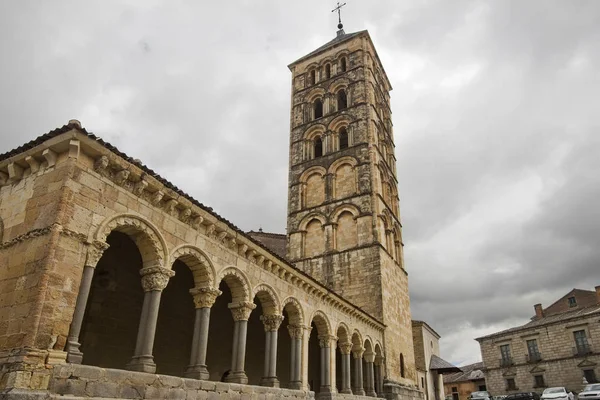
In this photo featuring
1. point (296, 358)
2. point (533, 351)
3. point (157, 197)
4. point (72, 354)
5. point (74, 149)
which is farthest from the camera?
point (533, 351)

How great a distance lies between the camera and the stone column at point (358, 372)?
Answer: 1653cm

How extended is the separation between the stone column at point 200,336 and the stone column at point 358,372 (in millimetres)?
9090

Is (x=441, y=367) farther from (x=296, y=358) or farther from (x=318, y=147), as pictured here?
(x=296, y=358)

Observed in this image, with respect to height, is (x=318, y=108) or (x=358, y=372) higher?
(x=318, y=108)

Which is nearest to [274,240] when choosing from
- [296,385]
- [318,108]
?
[318,108]

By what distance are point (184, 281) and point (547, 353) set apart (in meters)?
34.7

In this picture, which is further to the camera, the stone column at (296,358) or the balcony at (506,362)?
the balcony at (506,362)

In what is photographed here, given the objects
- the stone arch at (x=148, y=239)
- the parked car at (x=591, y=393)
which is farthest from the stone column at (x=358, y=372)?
the parked car at (x=591, y=393)

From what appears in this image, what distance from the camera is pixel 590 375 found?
3369cm

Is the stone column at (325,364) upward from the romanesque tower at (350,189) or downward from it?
downward

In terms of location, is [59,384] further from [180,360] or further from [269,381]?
[180,360]

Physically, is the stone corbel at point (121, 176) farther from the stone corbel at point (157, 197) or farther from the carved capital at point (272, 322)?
the carved capital at point (272, 322)

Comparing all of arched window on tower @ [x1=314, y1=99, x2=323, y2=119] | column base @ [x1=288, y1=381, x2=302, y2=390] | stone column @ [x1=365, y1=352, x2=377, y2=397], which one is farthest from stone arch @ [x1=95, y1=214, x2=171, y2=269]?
arched window on tower @ [x1=314, y1=99, x2=323, y2=119]

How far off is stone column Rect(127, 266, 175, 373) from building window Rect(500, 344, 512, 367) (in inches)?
1551
